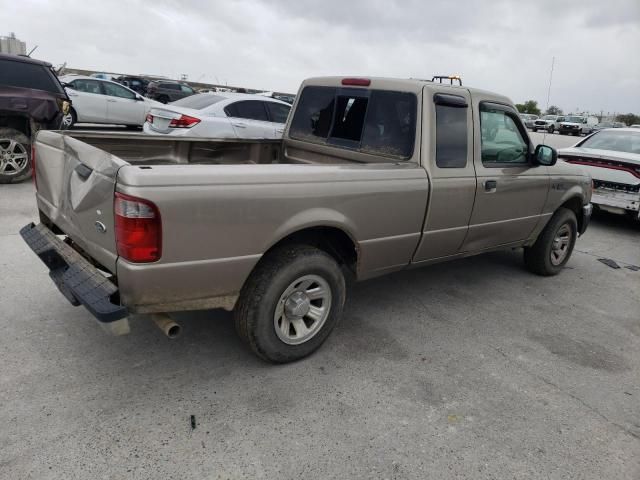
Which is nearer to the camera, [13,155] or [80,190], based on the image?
[80,190]

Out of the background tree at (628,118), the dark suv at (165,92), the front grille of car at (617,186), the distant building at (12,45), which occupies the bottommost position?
the front grille of car at (617,186)

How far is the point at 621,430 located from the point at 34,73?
8.66 meters

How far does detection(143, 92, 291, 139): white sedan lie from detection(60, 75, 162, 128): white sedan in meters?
5.33

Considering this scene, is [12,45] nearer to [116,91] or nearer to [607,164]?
[116,91]

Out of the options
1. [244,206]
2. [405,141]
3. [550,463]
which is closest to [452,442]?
[550,463]

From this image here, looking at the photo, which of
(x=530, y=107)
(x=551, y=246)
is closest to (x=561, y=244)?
(x=551, y=246)

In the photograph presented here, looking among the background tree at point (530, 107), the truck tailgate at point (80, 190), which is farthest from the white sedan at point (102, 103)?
the background tree at point (530, 107)

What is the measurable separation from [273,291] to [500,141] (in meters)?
2.56

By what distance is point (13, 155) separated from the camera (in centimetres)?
743

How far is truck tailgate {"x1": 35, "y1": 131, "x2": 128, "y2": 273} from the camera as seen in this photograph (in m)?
2.56

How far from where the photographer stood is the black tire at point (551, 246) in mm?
5215

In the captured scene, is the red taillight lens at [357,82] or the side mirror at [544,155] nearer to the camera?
the red taillight lens at [357,82]

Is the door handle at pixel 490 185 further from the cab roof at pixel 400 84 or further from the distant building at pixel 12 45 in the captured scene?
the distant building at pixel 12 45

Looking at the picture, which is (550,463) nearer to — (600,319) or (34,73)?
(600,319)
